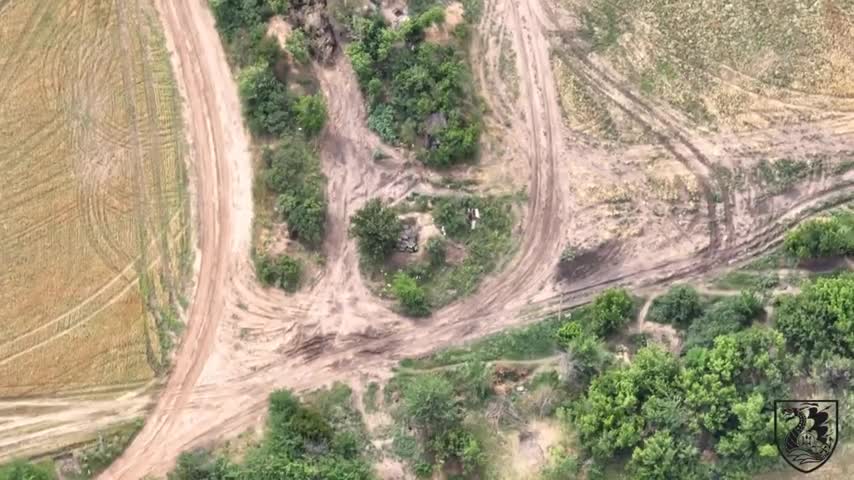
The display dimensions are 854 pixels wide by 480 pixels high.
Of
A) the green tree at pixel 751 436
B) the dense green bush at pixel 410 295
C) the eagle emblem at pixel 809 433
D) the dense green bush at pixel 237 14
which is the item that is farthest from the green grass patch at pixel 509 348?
the dense green bush at pixel 237 14

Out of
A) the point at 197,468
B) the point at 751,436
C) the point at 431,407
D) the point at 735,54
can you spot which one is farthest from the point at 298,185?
the point at 751,436

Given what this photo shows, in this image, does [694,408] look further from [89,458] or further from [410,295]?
[89,458]

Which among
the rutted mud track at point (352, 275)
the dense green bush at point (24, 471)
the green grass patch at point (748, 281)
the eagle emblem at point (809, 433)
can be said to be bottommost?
the eagle emblem at point (809, 433)

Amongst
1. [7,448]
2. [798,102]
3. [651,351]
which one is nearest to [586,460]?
[651,351]

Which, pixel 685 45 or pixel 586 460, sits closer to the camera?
pixel 586 460

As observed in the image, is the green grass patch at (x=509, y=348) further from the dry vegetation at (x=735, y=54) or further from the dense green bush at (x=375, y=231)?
the dry vegetation at (x=735, y=54)

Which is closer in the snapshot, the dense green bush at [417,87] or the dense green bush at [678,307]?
the dense green bush at [678,307]

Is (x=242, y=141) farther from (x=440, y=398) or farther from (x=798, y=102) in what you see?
(x=798, y=102)
